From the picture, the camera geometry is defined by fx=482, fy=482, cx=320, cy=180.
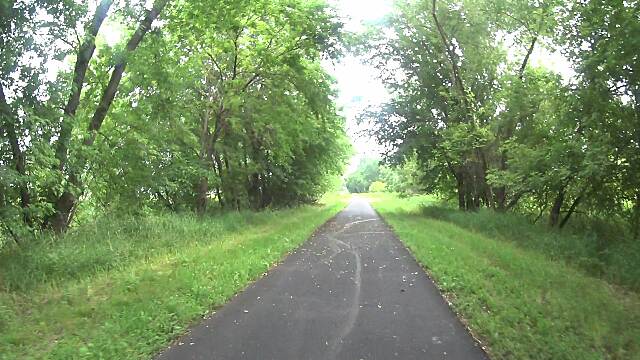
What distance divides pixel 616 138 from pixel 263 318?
988 cm

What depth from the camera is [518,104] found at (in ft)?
55.6

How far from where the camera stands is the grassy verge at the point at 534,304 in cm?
523

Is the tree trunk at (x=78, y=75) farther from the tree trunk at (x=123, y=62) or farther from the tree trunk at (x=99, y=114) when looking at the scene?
the tree trunk at (x=123, y=62)

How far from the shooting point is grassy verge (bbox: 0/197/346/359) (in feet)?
17.8

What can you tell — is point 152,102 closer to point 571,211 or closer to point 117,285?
point 117,285

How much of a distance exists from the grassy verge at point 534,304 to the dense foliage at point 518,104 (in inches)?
129

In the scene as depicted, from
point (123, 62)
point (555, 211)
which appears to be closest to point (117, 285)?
point (123, 62)

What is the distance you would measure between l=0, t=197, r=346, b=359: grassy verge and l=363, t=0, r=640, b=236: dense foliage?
313 inches

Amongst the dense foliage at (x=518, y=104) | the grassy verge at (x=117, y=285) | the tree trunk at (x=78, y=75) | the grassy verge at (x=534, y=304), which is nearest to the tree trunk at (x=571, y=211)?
the dense foliage at (x=518, y=104)

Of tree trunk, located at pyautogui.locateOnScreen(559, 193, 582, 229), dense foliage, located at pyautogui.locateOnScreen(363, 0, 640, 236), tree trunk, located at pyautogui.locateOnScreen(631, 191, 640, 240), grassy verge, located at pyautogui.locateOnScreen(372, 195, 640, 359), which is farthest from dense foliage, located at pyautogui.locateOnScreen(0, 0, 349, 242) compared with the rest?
tree trunk, located at pyautogui.locateOnScreen(631, 191, 640, 240)

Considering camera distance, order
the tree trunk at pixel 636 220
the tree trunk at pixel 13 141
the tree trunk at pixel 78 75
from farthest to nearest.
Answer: the tree trunk at pixel 636 220
the tree trunk at pixel 78 75
the tree trunk at pixel 13 141

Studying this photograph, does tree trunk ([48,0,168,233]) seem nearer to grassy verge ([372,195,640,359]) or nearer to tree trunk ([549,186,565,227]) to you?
grassy verge ([372,195,640,359])

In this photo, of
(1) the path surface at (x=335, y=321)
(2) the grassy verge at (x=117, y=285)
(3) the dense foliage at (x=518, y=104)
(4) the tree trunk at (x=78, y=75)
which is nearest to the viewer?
(1) the path surface at (x=335, y=321)

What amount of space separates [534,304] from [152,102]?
13055 millimetres
